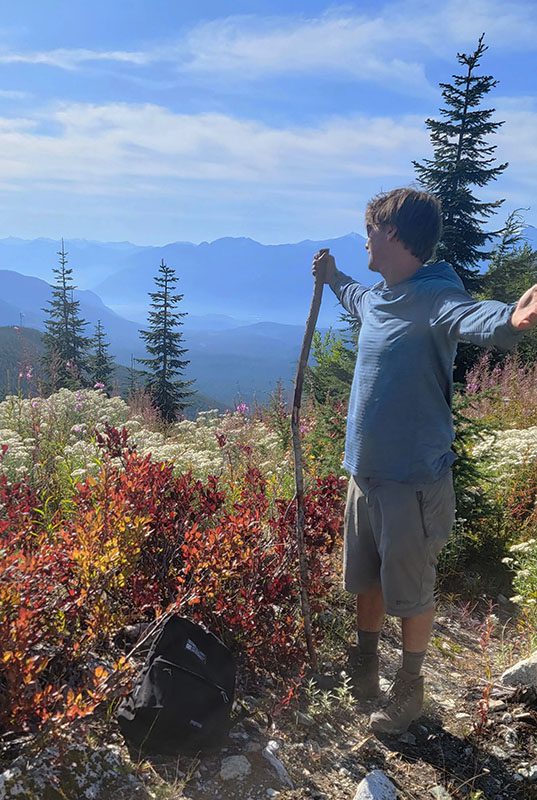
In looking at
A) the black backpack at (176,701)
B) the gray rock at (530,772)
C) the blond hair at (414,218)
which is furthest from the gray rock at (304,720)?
the blond hair at (414,218)

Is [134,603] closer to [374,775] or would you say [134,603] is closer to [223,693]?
[223,693]

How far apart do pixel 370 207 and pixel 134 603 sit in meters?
2.33

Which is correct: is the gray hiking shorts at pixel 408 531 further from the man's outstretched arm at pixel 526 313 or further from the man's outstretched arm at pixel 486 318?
the man's outstretched arm at pixel 526 313

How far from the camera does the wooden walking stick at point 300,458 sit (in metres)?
2.83

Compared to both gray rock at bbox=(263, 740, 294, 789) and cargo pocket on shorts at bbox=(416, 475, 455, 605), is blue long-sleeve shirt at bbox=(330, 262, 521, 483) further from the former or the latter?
gray rock at bbox=(263, 740, 294, 789)

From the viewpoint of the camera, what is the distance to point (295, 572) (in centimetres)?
334

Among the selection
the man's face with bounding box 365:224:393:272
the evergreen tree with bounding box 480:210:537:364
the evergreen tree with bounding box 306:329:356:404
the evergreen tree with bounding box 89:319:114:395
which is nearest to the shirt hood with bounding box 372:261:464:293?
the man's face with bounding box 365:224:393:272

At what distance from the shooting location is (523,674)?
3.08 metres

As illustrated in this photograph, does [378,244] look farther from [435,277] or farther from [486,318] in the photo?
[486,318]

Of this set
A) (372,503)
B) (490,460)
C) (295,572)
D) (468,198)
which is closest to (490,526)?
(490,460)

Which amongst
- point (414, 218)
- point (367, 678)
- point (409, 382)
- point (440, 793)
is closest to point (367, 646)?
point (367, 678)

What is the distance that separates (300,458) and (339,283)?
1.05 m

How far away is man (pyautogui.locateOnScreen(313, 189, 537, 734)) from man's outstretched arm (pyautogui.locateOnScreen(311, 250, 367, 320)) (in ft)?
0.82

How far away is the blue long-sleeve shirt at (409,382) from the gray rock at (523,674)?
4.65 feet
